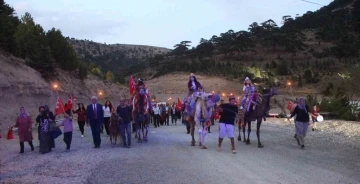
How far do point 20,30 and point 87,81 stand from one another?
1140 cm

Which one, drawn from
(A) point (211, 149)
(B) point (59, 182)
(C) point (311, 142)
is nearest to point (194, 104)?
(A) point (211, 149)

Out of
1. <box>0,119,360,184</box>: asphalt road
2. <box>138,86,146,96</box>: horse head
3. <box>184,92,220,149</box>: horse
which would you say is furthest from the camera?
<box>138,86,146,96</box>: horse head

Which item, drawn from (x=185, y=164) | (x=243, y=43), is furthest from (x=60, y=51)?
(x=243, y=43)

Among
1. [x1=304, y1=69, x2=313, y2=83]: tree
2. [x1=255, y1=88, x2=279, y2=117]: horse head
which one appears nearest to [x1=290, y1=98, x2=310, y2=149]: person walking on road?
[x1=255, y1=88, x2=279, y2=117]: horse head

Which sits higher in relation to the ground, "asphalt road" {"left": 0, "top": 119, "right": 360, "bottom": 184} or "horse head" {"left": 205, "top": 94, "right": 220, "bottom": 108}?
"horse head" {"left": 205, "top": 94, "right": 220, "bottom": 108}

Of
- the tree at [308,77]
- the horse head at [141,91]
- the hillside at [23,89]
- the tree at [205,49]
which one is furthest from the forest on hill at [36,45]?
the tree at [205,49]

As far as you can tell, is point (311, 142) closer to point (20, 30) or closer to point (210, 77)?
point (20, 30)

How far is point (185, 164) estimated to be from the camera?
1231 cm

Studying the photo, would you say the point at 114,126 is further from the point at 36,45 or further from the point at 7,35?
the point at 36,45

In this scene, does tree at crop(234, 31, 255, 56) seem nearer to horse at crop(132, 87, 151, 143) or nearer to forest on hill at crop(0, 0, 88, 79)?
forest on hill at crop(0, 0, 88, 79)

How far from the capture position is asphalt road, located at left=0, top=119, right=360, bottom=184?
10.5 meters

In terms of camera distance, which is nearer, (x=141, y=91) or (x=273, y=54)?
(x=141, y=91)

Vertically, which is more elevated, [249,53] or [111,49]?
[111,49]

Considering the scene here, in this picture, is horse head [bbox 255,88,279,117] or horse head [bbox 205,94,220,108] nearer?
horse head [bbox 205,94,220,108]
